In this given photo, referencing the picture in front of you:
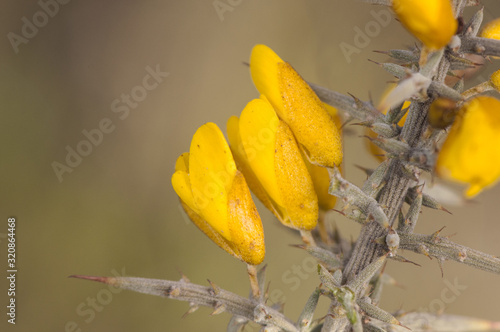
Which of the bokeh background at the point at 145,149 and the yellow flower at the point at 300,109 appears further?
the bokeh background at the point at 145,149

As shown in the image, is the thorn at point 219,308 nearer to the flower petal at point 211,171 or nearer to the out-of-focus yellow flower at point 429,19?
the flower petal at point 211,171

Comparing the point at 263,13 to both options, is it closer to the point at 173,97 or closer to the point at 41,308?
the point at 173,97

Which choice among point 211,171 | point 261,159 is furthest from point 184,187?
point 261,159

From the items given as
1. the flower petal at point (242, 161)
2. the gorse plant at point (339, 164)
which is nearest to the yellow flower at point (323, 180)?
the gorse plant at point (339, 164)

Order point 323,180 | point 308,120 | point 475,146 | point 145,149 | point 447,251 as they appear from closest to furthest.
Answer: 1. point 475,146
2. point 447,251
3. point 308,120
4. point 323,180
5. point 145,149

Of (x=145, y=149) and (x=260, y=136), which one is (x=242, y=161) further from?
(x=145, y=149)

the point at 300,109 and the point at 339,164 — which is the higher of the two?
the point at 300,109

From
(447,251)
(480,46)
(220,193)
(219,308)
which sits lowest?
(219,308)

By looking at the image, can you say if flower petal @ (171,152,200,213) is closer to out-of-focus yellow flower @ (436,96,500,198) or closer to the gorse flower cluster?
the gorse flower cluster
